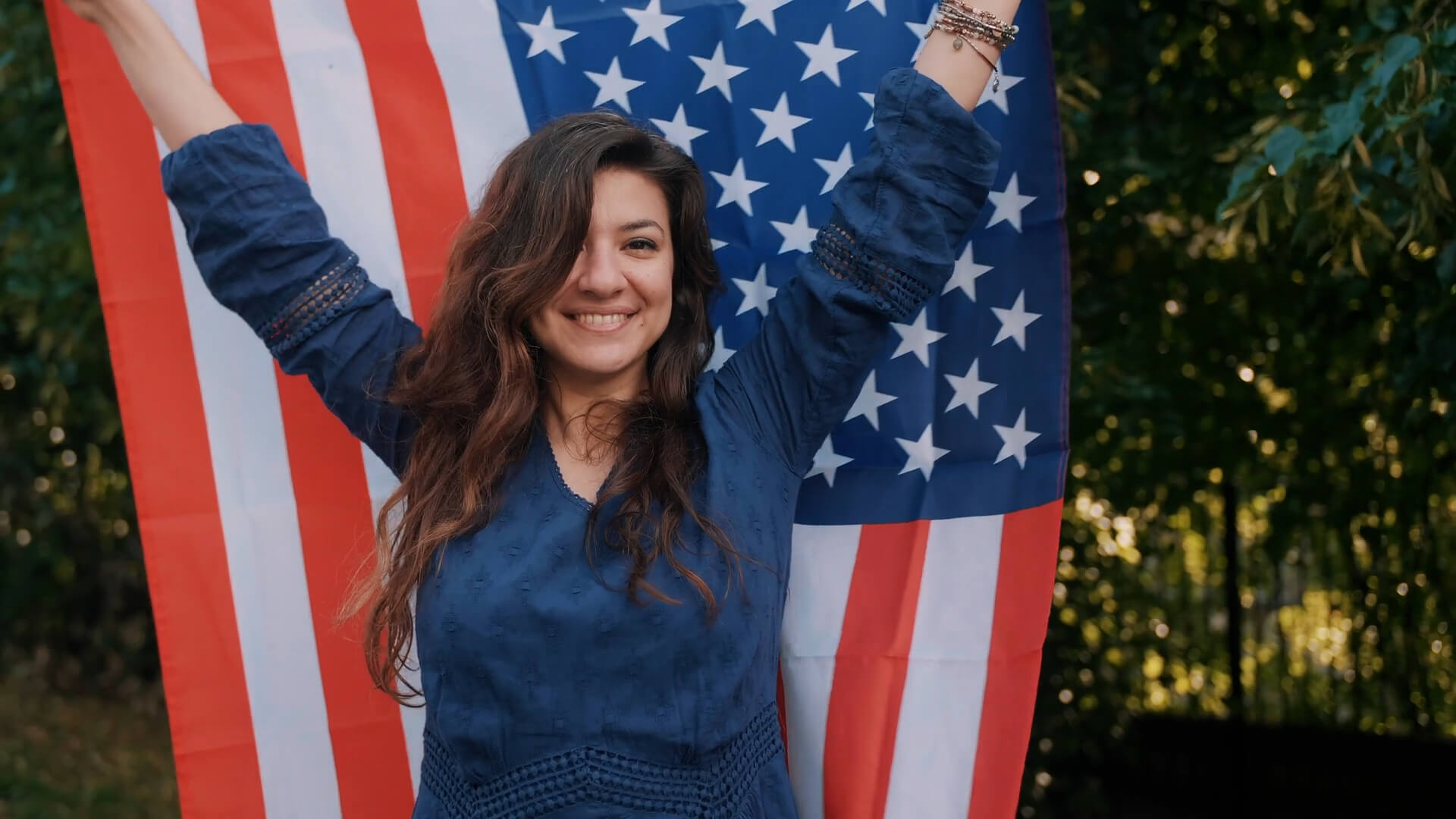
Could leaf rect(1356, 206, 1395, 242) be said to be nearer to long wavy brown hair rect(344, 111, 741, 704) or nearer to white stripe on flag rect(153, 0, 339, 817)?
long wavy brown hair rect(344, 111, 741, 704)

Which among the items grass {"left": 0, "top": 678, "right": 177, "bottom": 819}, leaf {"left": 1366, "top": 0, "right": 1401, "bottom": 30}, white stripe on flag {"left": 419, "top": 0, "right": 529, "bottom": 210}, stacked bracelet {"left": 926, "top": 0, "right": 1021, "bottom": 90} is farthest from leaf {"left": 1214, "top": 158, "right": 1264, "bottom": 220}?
grass {"left": 0, "top": 678, "right": 177, "bottom": 819}

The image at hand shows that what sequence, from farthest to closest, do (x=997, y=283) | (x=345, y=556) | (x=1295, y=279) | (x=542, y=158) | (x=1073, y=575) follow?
1. (x=1073, y=575)
2. (x=1295, y=279)
3. (x=345, y=556)
4. (x=997, y=283)
5. (x=542, y=158)

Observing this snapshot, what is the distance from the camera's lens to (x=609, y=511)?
5.95ft

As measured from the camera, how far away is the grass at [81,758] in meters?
5.50

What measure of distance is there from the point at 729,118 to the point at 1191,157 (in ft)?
5.52

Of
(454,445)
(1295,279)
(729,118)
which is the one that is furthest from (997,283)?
(1295,279)

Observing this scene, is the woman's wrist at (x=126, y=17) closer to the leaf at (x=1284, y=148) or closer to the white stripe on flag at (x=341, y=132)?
the white stripe on flag at (x=341, y=132)

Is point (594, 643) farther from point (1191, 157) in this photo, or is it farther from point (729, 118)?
point (1191, 157)

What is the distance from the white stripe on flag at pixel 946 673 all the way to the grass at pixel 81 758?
442 centimetres

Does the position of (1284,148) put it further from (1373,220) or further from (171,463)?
(171,463)

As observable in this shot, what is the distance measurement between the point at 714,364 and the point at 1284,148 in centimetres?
118

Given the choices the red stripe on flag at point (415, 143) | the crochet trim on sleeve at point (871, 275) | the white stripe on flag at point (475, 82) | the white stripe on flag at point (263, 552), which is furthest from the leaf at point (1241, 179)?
the white stripe on flag at point (263, 552)

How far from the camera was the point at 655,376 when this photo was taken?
1.94m

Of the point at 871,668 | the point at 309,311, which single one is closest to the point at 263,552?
the point at 309,311
